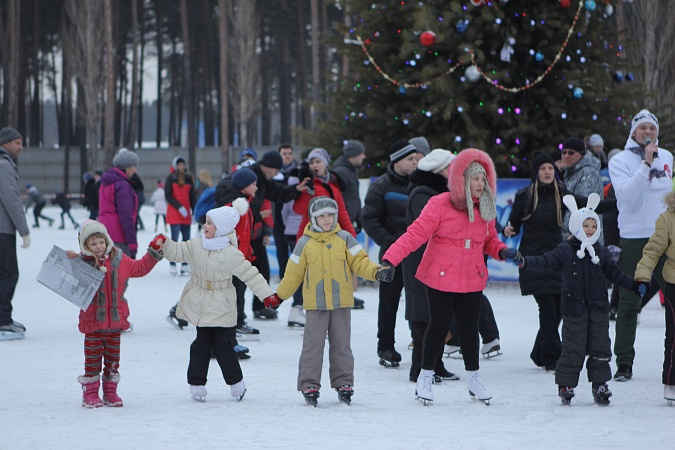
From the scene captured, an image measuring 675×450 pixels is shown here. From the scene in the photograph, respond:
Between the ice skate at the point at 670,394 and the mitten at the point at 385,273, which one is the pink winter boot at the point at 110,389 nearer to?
the mitten at the point at 385,273

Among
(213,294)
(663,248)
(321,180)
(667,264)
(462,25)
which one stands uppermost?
(462,25)

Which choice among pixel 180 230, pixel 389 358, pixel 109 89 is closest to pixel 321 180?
pixel 389 358

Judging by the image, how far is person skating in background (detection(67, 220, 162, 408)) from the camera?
20.1ft

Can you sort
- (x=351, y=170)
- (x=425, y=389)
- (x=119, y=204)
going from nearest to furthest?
1. (x=425, y=389)
2. (x=119, y=204)
3. (x=351, y=170)

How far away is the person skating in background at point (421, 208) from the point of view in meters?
6.82

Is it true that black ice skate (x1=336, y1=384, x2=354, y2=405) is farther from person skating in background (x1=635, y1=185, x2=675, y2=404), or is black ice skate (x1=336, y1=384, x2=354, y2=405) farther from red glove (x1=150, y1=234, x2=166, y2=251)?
person skating in background (x1=635, y1=185, x2=675, y2=404)

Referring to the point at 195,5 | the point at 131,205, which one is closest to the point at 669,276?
the point at 131,205

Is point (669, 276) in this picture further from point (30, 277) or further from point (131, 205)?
point (30, 277)

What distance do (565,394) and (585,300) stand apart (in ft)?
2.03

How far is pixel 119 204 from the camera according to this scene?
9.23 m

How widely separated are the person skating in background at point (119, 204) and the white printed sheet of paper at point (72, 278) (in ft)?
9.88

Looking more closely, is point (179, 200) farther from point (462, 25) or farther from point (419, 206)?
point (419, 206)

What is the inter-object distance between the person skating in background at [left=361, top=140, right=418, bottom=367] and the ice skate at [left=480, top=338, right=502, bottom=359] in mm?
823

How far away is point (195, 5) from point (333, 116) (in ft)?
126
